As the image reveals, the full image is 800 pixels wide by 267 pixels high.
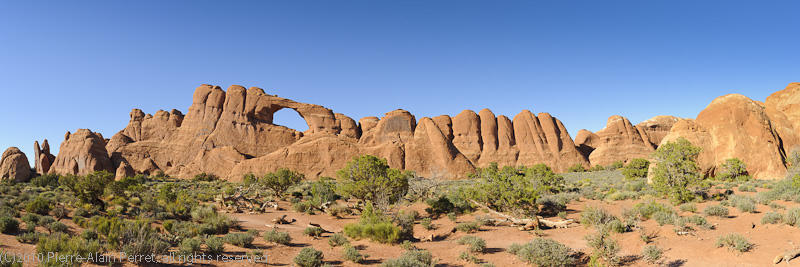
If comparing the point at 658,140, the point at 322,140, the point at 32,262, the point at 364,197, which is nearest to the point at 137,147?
the point at 322,140

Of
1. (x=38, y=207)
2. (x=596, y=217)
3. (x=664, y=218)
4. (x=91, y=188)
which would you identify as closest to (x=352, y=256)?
(x=596, y=217)

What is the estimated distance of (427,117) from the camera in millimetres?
69625

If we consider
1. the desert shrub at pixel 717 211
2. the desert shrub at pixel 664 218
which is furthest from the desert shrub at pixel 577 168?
the desert shrub at pixel 664 218

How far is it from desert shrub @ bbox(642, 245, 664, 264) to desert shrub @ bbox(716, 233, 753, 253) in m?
1.47

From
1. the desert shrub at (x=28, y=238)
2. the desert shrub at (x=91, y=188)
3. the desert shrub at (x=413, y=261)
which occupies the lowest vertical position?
the desert shrub at (x=413, y=261)

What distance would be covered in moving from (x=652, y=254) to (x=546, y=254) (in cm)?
262

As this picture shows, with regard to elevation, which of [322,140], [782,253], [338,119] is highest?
[338,119]

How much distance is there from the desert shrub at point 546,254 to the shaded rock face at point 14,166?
49766mm

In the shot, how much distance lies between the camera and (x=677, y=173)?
17531 millimetres

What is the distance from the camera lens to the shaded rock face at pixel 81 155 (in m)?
54.9

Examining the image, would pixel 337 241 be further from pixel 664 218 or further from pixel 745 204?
pixel 745 204

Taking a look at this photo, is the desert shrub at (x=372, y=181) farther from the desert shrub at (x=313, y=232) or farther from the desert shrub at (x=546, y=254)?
the desert shrub at (x=546, y=254)

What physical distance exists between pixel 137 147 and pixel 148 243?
69.8 meters

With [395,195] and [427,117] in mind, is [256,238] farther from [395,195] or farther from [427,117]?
[427,117]
